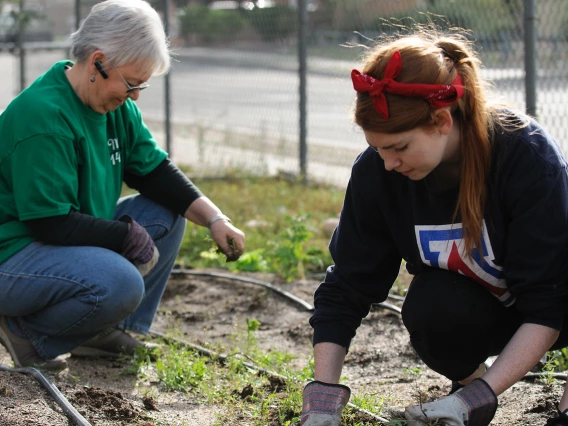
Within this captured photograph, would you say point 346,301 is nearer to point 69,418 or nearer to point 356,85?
point 356,85

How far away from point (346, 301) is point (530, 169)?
693 mm

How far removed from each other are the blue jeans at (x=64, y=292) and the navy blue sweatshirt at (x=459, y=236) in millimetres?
886

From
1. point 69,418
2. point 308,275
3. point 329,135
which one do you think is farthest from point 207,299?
point 329,135

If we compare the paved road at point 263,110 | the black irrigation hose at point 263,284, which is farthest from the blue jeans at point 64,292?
the paved road at point 263,110

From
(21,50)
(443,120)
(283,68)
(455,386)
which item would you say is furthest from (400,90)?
(21,50)

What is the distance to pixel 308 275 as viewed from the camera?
16.3 ft

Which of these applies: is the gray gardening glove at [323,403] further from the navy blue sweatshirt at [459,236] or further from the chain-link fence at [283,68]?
the chain-link fence at [283,68]

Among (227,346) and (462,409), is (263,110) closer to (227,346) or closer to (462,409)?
(227,346)

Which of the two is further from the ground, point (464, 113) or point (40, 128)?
point (464, 113)

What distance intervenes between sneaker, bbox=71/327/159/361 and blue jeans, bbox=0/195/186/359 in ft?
0.63

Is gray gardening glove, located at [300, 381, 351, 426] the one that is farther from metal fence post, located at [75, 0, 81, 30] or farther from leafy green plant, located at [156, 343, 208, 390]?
metal fence post, located at [75, 0, 81, 30]

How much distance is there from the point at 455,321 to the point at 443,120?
692 mm

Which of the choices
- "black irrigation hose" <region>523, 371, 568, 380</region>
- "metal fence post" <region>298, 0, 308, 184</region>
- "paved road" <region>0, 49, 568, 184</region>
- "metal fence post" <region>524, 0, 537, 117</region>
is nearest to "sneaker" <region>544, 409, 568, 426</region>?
"black irrigation hose" <region>523, 371, 568, 380</region>

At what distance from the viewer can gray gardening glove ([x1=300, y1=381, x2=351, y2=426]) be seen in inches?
95.7
